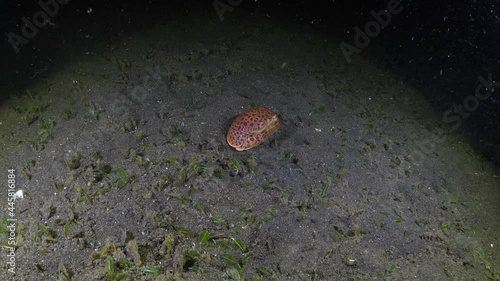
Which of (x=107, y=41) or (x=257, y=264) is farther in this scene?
(x=107, y=41)

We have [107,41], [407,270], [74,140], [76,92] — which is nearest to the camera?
[407,270]

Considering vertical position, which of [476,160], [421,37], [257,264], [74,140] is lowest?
[74,140]

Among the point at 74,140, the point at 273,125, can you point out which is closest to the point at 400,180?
the point at 273,125

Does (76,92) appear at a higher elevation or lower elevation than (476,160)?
lower

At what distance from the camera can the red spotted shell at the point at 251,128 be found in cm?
367

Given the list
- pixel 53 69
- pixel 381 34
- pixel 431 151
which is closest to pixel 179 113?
pixel 53 69

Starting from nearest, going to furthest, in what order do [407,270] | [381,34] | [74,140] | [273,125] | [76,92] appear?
[407,270] → [74,140] → [273,125] → [76,92] → [381,34]

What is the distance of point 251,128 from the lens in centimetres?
371

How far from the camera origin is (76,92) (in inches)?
169

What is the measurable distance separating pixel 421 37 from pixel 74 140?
5044 mm

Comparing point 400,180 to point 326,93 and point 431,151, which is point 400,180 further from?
point 326,93

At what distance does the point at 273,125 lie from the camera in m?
3.93

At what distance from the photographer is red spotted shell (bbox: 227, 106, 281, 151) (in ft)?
12.0

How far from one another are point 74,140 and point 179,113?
1.07 metres
